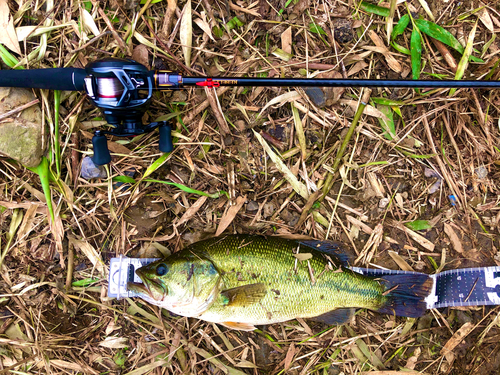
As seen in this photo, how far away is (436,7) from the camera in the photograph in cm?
282

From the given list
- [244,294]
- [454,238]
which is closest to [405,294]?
[454,238]

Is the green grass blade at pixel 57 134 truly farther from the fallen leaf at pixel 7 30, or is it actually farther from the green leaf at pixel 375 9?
the green leaf at pixel 375 9

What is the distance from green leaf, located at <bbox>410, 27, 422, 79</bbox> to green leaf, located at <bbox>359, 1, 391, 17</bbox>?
29 centimetres

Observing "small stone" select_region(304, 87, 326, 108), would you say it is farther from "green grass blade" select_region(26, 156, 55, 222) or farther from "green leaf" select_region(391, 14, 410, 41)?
"green grass blade" select_region(26, 156, 55, 222)

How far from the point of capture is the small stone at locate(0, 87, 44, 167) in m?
2.59

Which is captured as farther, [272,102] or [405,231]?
[405,231]

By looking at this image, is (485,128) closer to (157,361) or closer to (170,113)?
(170,113)

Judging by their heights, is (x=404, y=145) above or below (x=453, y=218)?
above

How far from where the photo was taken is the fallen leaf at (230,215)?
2.78 meters

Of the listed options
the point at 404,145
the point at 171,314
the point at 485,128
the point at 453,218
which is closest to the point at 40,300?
the point at 171,314

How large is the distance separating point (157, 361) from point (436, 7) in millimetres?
4109

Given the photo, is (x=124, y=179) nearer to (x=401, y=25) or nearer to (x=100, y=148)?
(x=100, y=148)

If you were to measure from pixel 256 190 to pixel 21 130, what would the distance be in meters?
2.05

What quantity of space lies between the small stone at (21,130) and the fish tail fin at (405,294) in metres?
3.22
